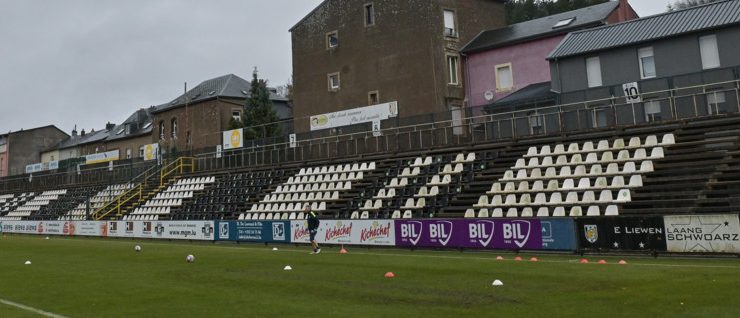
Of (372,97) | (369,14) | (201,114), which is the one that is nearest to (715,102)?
(372,97)

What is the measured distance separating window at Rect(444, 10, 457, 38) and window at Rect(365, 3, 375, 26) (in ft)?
18.8

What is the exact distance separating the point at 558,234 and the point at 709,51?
16.1 m

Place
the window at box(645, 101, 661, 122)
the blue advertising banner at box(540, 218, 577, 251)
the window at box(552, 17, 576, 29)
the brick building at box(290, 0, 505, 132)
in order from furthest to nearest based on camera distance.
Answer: the brick building at box(290, 0, 505, 132), the window at box(552, 17, 576, 29), the window at box(645, 101, 661, 122), the blue advertising banner at box(540, 218, 577, 251)

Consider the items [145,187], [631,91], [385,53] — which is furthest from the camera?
[145,187]

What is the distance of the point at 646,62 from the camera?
103 ft

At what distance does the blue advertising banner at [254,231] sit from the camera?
29.4 m

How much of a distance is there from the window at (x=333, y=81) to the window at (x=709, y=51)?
25.6 meters

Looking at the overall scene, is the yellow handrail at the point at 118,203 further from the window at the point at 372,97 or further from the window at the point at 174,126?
the window at the point at 372,97

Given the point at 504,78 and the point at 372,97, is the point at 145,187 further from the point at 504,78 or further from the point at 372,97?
the point at 504,78

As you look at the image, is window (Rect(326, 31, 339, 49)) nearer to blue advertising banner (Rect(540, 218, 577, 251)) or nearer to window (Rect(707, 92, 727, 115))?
window (Rect(707, 92, 727, 115))

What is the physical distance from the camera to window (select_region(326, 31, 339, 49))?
47119mm

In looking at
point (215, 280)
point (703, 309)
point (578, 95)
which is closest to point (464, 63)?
point (578, 95)

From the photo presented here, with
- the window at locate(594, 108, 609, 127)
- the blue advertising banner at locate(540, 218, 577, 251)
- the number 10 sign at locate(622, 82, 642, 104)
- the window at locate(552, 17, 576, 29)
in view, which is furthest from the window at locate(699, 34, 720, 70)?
the blue advertising banner at locate(540, 218, 577, 251)

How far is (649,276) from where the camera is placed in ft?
43.9
